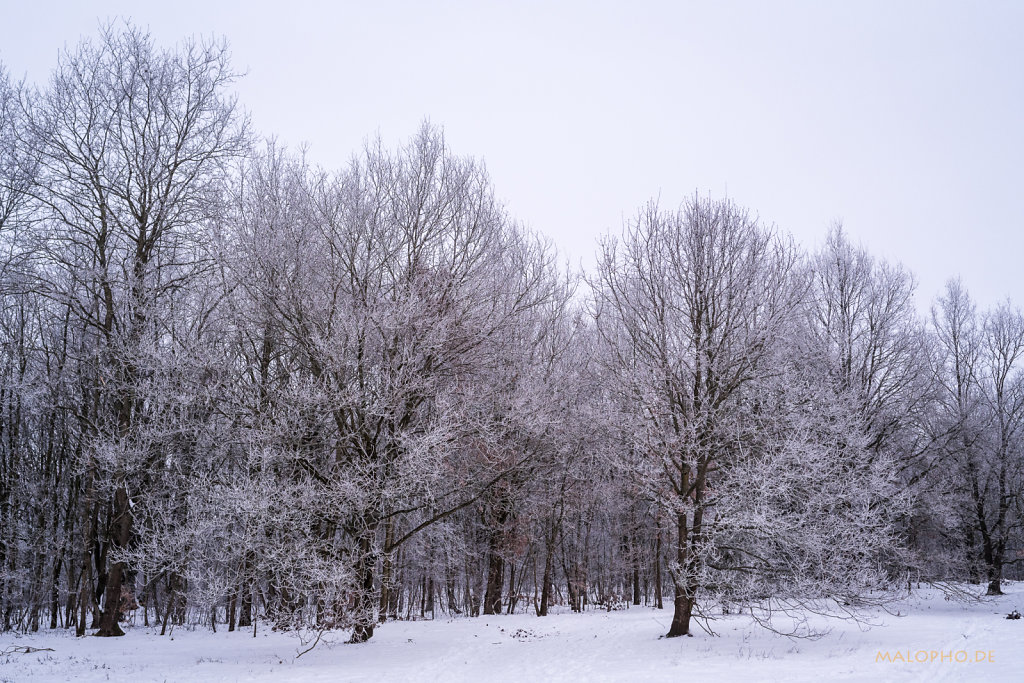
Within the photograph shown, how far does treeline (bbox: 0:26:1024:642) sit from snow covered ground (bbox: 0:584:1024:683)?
89 centimetres

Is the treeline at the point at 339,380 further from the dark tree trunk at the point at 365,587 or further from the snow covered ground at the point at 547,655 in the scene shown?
the snow covered ground at the point at 547,655

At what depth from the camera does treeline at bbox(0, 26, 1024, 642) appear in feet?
42.8

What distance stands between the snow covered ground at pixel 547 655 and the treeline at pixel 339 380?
0.89 m

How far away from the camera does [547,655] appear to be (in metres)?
13.3

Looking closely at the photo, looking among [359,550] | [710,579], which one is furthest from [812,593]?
[359,550]

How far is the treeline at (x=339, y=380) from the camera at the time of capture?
13.0m

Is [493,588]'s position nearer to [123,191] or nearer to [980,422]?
[123,191]

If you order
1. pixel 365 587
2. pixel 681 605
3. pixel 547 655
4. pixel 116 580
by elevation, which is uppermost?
pixel 365 587

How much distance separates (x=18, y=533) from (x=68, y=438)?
3110 mm

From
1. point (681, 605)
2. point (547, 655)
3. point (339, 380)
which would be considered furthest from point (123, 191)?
point (681, 605)

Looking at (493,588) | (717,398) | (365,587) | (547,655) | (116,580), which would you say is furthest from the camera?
(493,588)

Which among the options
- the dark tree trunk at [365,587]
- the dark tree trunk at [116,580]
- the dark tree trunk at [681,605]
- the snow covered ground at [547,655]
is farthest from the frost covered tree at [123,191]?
the dark tree trunk at [681,605]

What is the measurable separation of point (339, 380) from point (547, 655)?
273 inches

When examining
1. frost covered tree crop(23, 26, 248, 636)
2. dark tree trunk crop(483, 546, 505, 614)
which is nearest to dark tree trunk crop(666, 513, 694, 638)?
dark tree trunk crop(483, 546, 505, 614)
